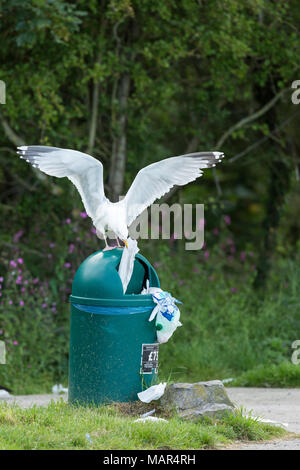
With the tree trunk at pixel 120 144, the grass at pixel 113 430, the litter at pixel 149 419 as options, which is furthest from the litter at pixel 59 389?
the tree trunk at pixel 120 144

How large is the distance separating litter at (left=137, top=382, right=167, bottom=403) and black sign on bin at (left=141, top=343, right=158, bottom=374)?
14cm

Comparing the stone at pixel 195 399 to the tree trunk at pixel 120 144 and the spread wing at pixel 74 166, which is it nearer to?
the spread wing at pixel 74 166

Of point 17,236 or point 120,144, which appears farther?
point 120,144

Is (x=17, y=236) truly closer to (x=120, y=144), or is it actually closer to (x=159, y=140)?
(x=120, y=144)

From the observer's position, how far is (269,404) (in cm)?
636

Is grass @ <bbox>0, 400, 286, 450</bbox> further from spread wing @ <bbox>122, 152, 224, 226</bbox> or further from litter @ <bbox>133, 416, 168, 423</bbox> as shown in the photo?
spread wing @ <bbox>122, 152, 224, 226</bbox>

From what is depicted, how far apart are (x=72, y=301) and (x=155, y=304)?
594 mm

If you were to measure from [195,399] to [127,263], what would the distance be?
1061mm

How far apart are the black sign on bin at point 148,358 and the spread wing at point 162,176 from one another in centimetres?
99

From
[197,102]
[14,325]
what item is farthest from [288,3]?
[14,325]

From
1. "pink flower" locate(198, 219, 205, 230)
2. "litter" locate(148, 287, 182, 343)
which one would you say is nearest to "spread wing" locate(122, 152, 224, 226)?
"litter" locate(148, 287, 182, 343)

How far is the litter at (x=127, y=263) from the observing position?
5.35 meters

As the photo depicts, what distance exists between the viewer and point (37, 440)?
4.38m

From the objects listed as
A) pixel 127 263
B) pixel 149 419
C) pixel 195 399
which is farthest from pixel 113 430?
pixel 127 263
